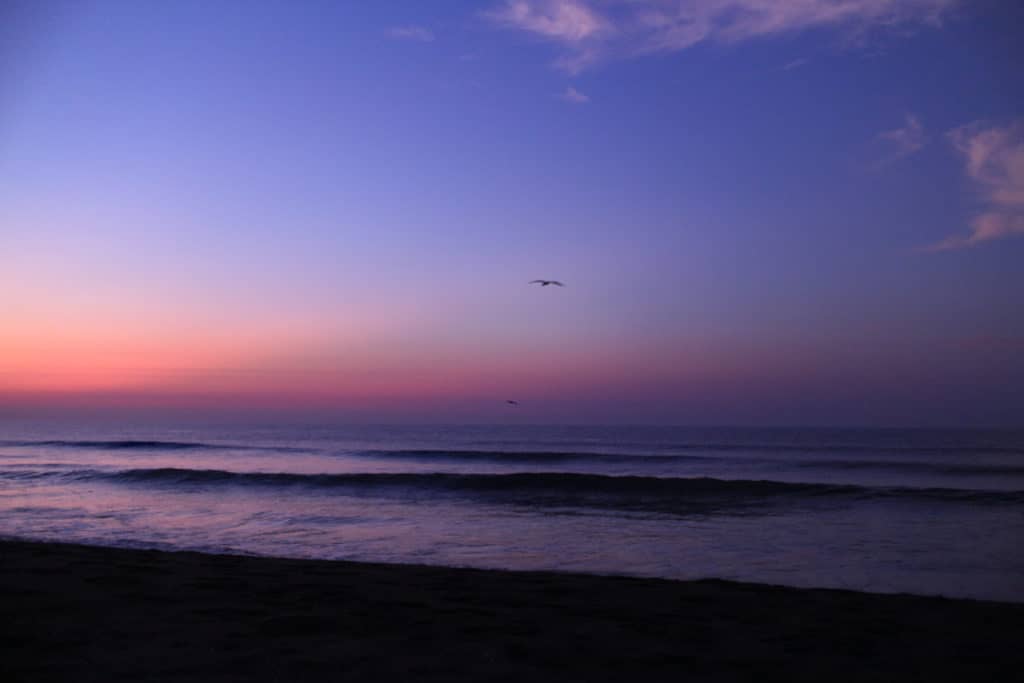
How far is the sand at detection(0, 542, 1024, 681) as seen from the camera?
4109 millimetres

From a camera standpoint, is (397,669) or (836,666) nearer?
(397,669)

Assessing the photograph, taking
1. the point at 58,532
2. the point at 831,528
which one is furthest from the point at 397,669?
the point at 831,528

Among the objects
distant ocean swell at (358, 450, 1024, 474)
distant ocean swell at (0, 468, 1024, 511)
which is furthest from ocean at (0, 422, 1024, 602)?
distant ocean swell at (358, 450, 1024, 474)

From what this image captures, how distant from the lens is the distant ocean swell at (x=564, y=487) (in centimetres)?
1725

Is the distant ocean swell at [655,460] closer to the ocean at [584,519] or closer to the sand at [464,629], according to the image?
the ocean at [584,519]

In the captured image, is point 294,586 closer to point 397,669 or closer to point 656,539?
point 397,669

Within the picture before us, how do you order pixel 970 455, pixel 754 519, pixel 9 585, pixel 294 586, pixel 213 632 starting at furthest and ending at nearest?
pixel 970 455 < pixel 754 519 < pixel 294 586 < pixel 9 585 < pixel 213 632

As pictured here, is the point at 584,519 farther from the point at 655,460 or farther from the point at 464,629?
the point at 655,460

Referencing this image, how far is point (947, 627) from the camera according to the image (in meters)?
5.52

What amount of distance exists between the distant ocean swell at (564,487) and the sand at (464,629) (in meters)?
9.81

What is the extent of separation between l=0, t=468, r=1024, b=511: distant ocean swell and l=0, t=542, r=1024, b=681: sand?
9.81 meters

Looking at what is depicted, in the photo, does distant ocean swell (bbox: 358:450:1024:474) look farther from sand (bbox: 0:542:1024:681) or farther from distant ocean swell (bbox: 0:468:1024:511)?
sand (bbox: 0:542:1024:681)

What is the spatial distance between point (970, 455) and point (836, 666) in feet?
121

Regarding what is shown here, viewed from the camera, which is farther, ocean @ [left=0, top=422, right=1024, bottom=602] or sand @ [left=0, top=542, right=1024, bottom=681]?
ocean @ [left=0, top=422, right=1024, bottom=602]
